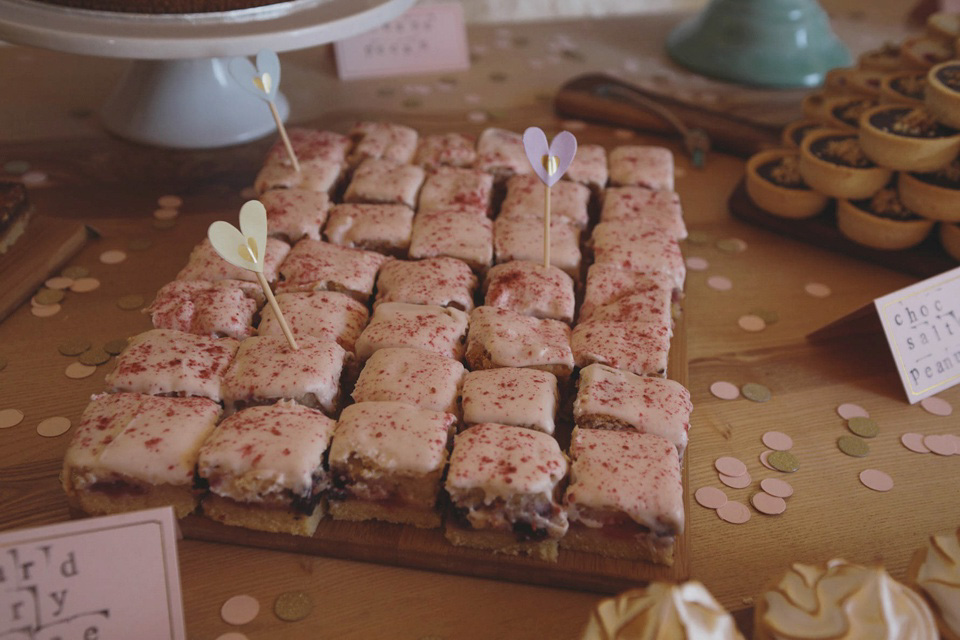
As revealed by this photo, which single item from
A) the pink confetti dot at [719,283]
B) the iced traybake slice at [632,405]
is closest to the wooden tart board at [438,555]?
the iced traybake slice at [632,405]

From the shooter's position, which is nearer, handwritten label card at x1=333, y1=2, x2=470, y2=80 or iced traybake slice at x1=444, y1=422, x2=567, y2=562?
iced traybake slice at x1=444, y1=422, x2=567, y2=562

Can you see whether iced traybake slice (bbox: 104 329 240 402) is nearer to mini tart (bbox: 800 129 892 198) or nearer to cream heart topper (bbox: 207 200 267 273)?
cream heart topper (bbox: 207 200 267 273)

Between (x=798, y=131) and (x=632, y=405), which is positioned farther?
(x=798, y=131)

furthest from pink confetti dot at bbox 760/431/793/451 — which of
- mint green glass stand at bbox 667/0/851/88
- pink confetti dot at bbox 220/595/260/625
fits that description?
mint green glass stand at bbox 667/0/851/88

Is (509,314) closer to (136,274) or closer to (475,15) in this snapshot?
(136,274)

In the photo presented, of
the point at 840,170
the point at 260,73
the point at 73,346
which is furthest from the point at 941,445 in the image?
the point at 73,346

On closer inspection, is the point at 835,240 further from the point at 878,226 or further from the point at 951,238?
the point at 951,238
